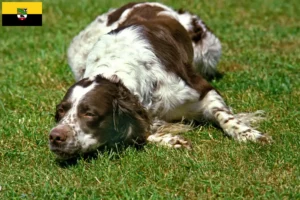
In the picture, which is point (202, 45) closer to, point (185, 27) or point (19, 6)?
point (185, 27)

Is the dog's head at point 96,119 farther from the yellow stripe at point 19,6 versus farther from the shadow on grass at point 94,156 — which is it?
the yellow stripe at point 19,6

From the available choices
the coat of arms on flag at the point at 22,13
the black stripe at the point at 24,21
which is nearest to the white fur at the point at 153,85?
the black stripe at the point at 24,21

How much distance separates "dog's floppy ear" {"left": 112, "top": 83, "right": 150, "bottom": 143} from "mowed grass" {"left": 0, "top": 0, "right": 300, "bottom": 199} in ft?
0.42

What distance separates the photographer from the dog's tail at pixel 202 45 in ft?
22.9

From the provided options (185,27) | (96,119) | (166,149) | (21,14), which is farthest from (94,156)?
(21,14)

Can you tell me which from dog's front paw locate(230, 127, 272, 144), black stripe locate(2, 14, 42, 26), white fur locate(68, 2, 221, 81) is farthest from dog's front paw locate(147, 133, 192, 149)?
black stripe locate(2, 14, 42, 26)

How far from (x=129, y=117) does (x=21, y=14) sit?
18.1ft

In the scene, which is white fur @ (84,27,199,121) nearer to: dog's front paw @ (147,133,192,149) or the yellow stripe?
dog's front paw @ (147,133,192,149)

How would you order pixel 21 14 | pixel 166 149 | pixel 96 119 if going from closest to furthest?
pixel 96 119
pixel 166 149
pixel 21 14

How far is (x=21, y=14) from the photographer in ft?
33.2

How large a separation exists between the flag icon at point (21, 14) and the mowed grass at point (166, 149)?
230 millimetres

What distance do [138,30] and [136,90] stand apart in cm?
81

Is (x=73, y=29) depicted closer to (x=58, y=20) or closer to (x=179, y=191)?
(x=58, y=20)

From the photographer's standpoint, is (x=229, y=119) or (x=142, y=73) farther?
(x=229, y=119)
